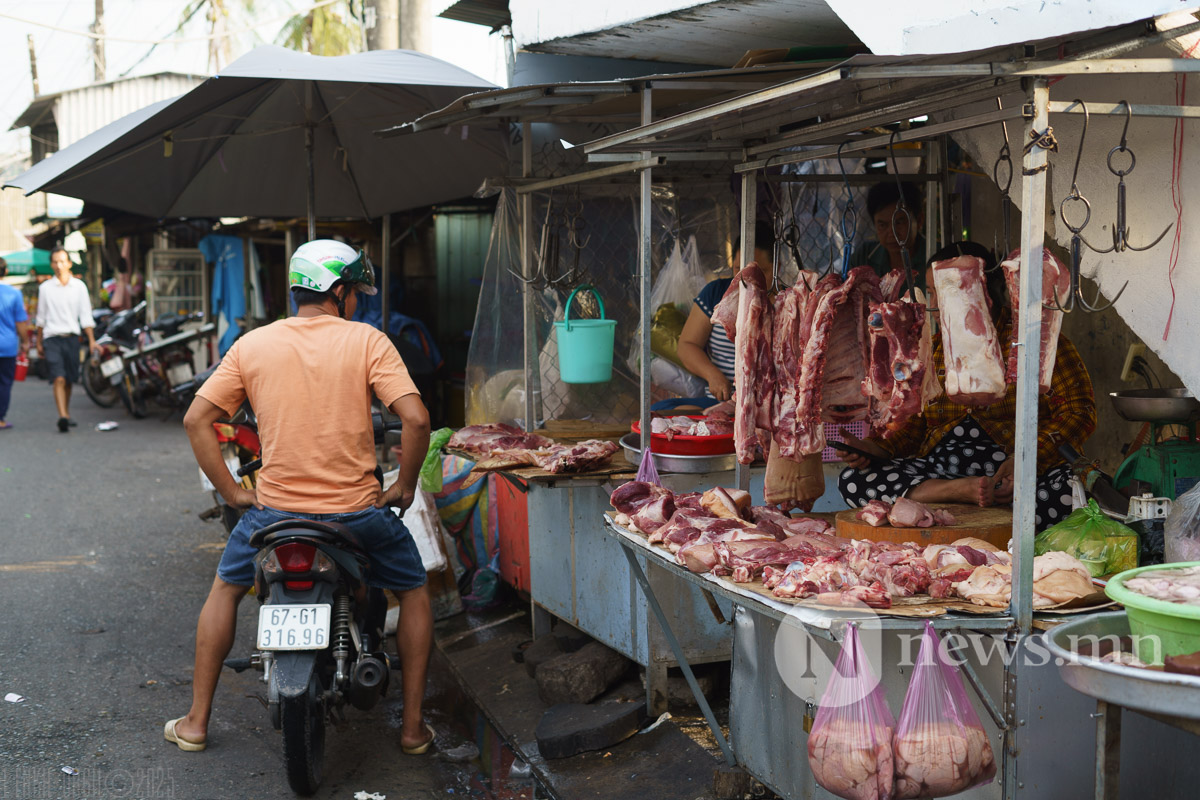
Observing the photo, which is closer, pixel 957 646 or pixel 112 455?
pixel 957 646

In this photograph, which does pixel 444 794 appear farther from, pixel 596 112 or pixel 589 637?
pixel 596 112

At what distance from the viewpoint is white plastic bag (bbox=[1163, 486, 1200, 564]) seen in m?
2.89

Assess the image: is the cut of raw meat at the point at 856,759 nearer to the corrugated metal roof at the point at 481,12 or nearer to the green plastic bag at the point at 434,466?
the green plastic bag at the point at 434,466

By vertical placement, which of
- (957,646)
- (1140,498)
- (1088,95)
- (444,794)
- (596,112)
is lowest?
(444,794)

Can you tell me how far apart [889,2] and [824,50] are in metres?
0.50

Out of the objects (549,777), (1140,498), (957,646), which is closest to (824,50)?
(1140,498)

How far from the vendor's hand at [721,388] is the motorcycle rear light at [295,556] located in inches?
90.4

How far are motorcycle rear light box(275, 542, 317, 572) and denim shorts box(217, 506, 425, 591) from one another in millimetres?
173

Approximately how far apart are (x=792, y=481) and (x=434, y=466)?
9.22ft

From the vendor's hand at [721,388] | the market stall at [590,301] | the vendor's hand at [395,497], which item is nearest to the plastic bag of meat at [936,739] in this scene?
the market stall at [590,301]

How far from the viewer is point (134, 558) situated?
308 inches

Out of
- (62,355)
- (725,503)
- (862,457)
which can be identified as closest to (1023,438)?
(725,503)

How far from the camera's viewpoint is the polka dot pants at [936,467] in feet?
14.3

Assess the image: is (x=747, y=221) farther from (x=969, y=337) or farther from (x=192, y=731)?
(x=192, y=731)
